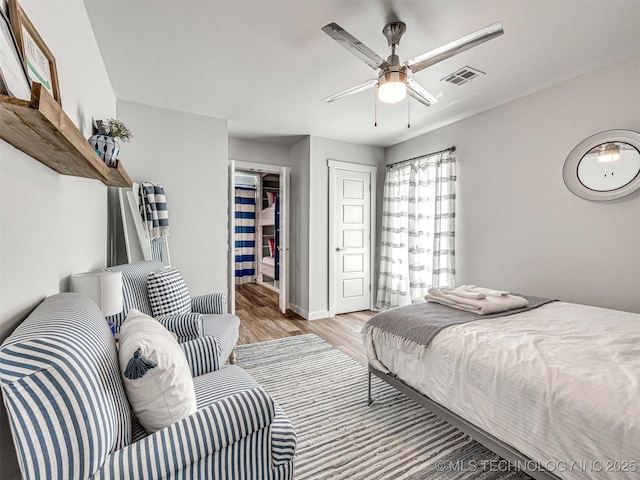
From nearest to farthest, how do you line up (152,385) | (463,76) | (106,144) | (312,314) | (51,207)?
(152,385)
(51,207)
(106,144)
(463,76)
(312,314)

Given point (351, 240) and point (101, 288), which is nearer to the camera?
point (101, 288)

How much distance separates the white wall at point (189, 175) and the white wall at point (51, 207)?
0.91 meters

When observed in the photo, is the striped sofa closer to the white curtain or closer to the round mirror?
the round mirror

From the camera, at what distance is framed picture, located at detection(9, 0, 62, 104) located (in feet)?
3.19

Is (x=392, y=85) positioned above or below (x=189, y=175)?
above

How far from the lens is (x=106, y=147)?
1.87 metres

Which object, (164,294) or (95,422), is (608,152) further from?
(164,294)

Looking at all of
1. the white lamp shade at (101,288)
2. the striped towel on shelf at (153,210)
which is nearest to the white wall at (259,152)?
the striped towel on shelf at (153,210)

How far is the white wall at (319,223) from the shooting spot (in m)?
4.23

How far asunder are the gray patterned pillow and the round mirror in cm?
335

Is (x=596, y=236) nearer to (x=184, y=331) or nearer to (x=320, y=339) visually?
(x=320, y=339)

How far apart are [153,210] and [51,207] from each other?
1788mm

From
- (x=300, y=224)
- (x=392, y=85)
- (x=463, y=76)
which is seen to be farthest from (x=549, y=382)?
(x=300, y=224)

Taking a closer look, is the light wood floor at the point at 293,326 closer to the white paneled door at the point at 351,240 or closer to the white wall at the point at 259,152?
the white paneled door at the point at 351,240
